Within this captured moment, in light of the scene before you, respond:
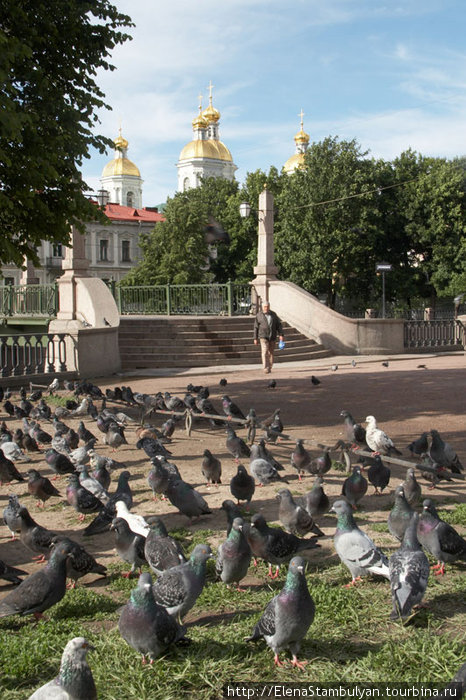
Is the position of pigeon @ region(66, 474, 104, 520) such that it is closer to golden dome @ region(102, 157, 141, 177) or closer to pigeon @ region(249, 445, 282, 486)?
pigeon @ region(249, 445, 282, 486)

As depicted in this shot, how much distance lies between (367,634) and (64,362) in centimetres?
1386

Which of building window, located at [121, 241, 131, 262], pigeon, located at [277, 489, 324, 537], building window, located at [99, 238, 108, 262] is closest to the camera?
pigeon, located at [277, 489, 324, 537]

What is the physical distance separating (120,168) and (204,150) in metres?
12.5

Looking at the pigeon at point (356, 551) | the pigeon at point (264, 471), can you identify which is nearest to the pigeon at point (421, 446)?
the pigeon at point (264, 471)

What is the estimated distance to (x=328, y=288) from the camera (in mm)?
43750

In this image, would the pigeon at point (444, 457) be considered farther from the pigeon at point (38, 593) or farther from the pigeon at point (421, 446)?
the pigeon at point (38, 593)

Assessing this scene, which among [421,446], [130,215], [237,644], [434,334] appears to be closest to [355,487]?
[421,446]

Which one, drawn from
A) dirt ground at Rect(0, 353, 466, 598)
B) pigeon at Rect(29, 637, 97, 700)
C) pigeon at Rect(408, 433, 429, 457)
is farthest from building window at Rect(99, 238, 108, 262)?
pigeon at Rect(29, 637, 97, 700)

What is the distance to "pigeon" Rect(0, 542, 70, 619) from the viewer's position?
4.13 metres

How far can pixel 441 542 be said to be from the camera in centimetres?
481

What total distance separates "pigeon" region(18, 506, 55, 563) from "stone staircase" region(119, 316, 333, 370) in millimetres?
14205

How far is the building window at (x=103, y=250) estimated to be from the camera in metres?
77.9

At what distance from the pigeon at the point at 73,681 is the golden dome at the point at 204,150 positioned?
314 feet

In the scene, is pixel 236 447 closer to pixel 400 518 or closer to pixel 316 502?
pixel 316 502
